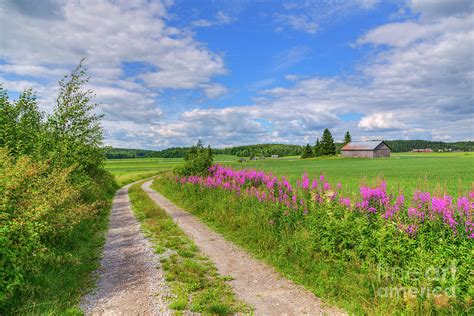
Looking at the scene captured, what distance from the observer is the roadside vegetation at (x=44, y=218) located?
502 centimetres

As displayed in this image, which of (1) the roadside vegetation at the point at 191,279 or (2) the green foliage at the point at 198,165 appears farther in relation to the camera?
(2) the green foliage at the point at 198,165

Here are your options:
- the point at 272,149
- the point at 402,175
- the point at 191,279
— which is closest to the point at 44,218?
the point at 191,279

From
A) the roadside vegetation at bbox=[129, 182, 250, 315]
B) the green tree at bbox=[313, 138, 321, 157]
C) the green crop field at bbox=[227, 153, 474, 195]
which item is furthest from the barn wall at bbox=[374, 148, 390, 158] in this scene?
the roadside vegetation at bbox=[129, 182, 250, 315]

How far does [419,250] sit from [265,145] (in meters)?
169

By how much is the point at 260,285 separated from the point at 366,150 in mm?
92780

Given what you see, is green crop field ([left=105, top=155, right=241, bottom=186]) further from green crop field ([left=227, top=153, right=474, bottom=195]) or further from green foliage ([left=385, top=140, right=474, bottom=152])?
green foliage ([left=385, top=140, right=474, bottom=152])

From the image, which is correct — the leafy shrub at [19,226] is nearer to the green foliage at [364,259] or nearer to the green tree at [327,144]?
the green foliage at [364,259]

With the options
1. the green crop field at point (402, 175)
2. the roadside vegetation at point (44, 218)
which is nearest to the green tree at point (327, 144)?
the green crop field at point (402, 175)

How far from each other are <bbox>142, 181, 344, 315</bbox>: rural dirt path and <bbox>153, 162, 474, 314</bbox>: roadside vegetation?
0.34m

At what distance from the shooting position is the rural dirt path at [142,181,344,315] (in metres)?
5.20

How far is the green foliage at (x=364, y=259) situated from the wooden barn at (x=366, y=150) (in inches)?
3499

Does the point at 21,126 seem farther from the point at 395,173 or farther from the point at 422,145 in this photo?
the point at 422,145

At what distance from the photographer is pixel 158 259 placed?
7895 mm

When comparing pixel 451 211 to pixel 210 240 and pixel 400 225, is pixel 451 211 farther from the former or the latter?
pixel 210 240
